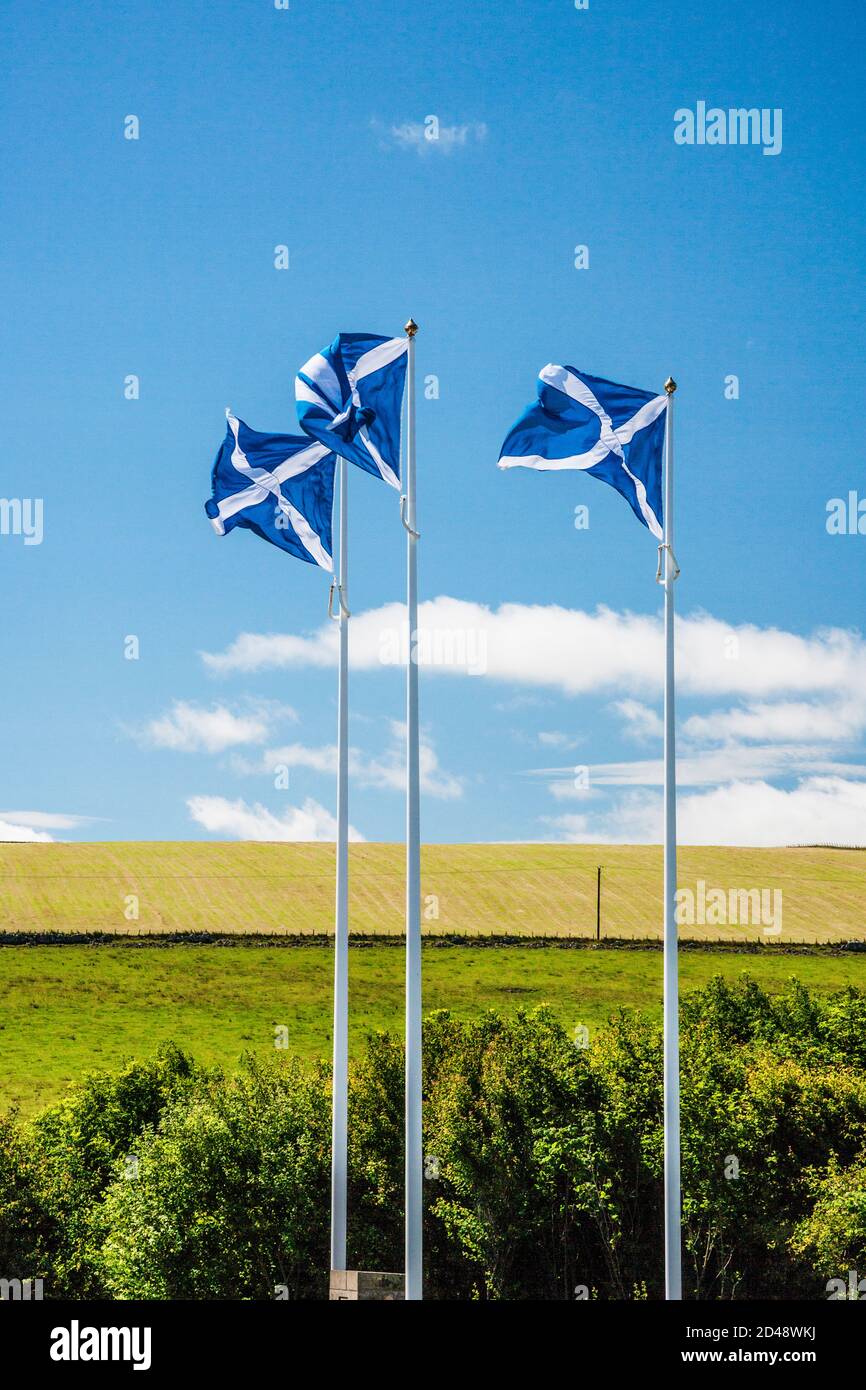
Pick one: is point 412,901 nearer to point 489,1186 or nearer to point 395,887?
point 489,1186

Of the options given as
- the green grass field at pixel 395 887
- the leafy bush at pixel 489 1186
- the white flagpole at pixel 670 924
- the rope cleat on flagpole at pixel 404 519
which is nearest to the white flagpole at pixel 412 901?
the rope cleat on flagpole at pixel 404 519

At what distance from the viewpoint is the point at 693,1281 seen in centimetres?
6012

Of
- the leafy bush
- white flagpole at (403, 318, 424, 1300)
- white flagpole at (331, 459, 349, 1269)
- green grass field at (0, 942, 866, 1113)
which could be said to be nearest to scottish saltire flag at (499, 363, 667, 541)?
white flagpole at (403, 318, 424, 1300)

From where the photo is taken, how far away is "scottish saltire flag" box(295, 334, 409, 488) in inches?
1051

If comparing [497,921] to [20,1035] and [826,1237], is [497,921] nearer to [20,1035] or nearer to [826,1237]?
[20,1035]

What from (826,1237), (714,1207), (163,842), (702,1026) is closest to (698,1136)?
(714,1207)

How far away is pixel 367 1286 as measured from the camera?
25297 millimetres

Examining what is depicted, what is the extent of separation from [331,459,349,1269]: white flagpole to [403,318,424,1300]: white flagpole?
1.83 metres

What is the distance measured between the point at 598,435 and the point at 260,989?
3428 inches

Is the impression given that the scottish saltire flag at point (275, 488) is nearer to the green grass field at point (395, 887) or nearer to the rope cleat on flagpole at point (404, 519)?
the rope cleat on flagpole at point (404, 519)

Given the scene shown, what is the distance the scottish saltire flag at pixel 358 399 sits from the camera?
26703mm

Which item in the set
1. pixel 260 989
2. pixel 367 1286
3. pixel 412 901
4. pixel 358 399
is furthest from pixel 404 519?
pixel 260 989

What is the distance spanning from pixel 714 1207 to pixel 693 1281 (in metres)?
3.40

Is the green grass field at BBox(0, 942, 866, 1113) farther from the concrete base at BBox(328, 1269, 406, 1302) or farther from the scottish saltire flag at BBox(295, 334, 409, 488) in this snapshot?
the scottish saltire flag at BBox(295, 334, 409, 488)
